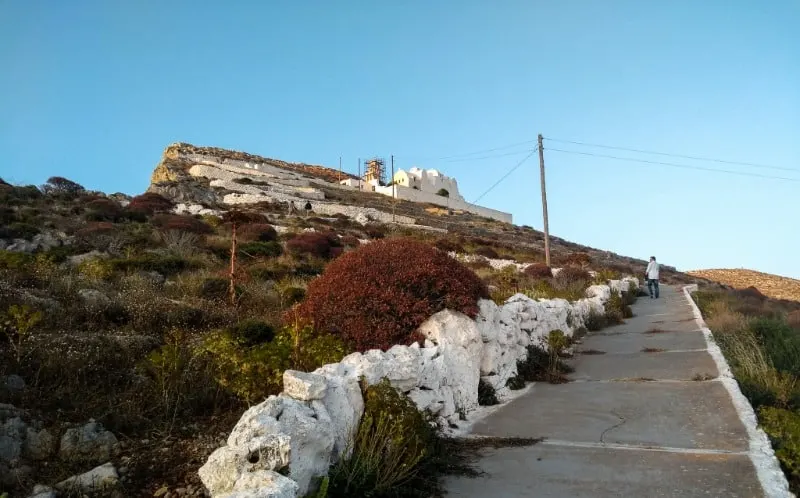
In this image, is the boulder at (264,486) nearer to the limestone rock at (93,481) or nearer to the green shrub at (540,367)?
the limestone rock at (93,481)

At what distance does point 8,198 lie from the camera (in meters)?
30.7

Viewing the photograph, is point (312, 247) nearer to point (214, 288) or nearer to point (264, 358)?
point (214, 288)

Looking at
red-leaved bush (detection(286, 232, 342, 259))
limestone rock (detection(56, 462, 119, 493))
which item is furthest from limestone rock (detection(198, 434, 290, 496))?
red-leaved bush (detection(286, 232, 342, 259))

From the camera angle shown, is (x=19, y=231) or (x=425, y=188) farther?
(x=425, y=188)

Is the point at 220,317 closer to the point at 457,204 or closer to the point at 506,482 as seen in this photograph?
the point at 506,482

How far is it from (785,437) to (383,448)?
3.76 meters

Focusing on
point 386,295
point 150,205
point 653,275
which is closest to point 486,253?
point 653,275

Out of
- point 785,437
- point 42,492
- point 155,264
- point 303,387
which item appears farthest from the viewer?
point 155,264

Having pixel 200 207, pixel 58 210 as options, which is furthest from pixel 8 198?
pixel 200 207

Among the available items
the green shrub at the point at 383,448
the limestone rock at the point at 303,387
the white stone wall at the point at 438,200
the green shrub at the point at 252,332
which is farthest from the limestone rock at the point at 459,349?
the white stone wall at the point at 438,200

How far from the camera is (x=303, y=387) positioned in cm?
421

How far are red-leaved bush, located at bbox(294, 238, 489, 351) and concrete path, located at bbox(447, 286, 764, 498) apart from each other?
Answer: 4.95 ft

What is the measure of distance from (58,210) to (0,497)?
30.0 meters

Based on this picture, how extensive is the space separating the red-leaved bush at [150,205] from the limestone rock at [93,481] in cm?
2994
